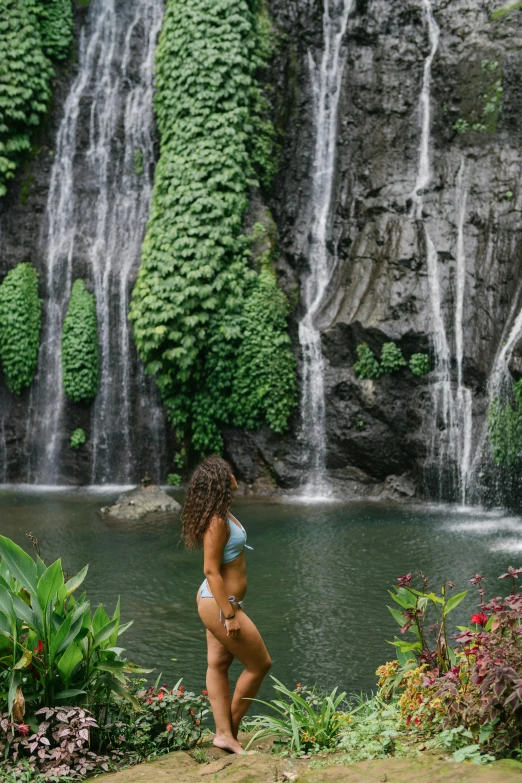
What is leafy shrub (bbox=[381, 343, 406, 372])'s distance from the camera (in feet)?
46.8

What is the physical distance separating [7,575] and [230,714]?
4.72 ft

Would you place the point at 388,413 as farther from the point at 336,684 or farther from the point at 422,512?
the point at 336,684

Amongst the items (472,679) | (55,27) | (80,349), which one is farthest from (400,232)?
(472,679)

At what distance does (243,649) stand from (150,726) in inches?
25.2

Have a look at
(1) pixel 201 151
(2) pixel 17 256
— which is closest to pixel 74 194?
(2) pixel 17 256

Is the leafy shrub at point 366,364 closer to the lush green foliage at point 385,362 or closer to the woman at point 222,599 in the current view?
the lush green foliage at point 385,362

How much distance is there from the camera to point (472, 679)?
11.8ft

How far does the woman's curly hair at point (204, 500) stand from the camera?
4.48 m

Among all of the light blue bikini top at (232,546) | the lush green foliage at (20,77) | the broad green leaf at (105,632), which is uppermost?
the lush green foliage at (20,77)

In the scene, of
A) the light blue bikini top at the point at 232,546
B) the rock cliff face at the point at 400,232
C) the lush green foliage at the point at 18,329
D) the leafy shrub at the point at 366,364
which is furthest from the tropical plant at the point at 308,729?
the lush green foliage at the point at 18,329

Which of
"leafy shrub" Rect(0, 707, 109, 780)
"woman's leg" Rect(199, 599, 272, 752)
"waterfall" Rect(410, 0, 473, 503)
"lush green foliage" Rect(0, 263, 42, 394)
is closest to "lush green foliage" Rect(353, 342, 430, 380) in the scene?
"waterfall" Rect(410, 0, 473, 503)

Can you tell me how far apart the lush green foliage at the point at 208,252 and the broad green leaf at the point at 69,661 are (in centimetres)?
1085

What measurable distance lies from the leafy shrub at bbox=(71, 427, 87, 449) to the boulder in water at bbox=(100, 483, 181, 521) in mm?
3353

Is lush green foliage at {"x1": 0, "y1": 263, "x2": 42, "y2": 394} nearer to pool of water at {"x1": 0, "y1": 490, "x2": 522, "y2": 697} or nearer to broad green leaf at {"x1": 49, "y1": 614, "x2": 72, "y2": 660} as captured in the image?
pool of water at {"x1": 0, "y1": 490, "x2": 522, "y2": 697}
